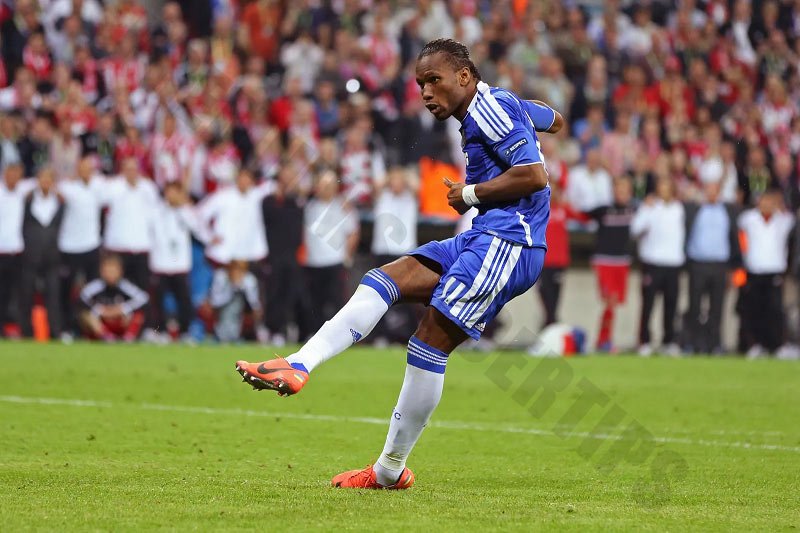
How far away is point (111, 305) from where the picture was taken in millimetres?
17484

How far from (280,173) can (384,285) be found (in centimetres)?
1193

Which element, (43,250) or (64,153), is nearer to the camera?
(43,250)

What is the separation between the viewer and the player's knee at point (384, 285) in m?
6.50

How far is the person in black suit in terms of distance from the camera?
17.3m

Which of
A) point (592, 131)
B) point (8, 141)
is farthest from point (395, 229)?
point (8, 141)

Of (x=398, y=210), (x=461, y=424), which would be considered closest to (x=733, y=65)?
(x=398, y=210)

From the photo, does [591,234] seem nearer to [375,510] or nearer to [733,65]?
[733,65]

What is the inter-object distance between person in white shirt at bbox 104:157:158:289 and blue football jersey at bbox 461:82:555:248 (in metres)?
11.5

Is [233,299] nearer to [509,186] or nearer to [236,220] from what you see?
[236,220]

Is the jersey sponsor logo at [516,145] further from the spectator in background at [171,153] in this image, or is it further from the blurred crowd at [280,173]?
the spectator in background at [171,153]

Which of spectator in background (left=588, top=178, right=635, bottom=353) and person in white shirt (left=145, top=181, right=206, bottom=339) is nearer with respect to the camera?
A: person in white shirt (left=145, top=181, right=206, bottom=339)

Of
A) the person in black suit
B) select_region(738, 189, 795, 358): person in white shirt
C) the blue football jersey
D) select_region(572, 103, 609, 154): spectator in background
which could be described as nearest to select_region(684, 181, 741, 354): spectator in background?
select_region(738, 189, 795, 358): person in white shirt

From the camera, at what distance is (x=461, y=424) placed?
396 inches

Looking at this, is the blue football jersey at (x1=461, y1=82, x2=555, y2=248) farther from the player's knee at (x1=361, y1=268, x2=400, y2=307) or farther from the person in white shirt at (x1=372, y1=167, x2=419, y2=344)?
the person in white shirt at (x1=372, y1=167, x2=419, y2=344)
